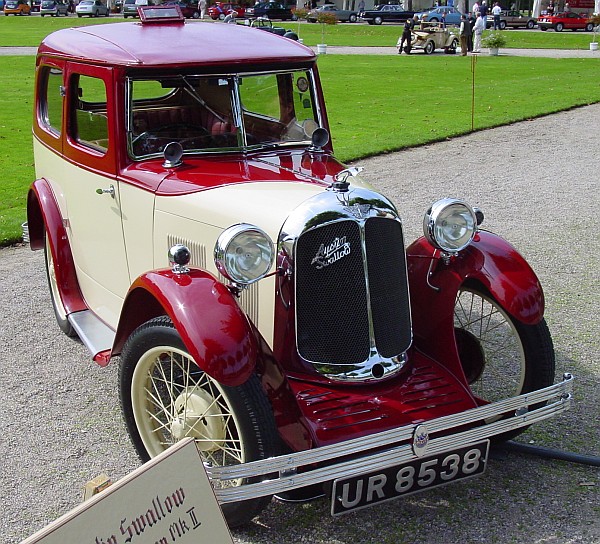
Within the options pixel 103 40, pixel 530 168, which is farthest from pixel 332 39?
pixel 103 40

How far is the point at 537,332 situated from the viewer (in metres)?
3.65

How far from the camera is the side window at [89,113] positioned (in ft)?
14.4

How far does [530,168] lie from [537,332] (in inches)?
292

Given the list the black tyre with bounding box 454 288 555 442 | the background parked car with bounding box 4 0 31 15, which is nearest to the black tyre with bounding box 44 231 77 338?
the black tyre with bounding box 454 288 555 442

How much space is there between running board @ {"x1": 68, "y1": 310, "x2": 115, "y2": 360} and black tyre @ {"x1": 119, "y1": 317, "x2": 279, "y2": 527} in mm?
773

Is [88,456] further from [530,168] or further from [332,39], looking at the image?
[332,39]

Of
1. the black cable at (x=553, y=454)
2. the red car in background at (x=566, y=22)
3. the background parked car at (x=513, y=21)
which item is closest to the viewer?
the black cable at (x=553, y=454)

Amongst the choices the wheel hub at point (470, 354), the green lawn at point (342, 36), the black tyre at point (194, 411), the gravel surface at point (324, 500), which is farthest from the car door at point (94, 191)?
the green lawn at point (342, 36)

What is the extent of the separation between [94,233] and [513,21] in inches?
1996

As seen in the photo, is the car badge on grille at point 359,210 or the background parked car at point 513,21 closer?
the car badge on grille at point 359,210

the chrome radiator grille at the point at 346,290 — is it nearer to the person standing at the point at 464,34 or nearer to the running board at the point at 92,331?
the running board at the point at 92,331

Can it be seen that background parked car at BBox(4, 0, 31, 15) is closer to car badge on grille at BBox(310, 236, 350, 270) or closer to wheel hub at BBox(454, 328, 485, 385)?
wheel hub at BBox(454, 328, 485, 385)

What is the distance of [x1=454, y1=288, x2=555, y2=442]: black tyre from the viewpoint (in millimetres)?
3660

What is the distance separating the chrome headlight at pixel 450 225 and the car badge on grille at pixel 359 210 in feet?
1.36
